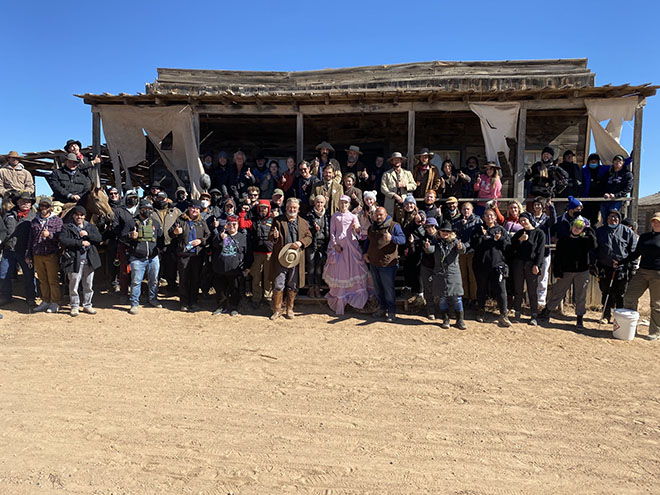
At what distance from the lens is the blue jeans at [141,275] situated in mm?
Result: 6914

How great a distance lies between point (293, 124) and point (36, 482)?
9.50m

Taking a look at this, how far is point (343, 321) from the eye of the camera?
6688mm

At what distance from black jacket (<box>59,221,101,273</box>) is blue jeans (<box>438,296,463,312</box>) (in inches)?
215


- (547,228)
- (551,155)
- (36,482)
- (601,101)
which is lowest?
(36,482)

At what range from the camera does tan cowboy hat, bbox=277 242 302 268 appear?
259 inches

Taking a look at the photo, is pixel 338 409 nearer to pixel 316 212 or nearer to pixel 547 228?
pixel 316 212

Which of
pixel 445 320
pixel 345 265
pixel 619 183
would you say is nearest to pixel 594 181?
pixel 619 183

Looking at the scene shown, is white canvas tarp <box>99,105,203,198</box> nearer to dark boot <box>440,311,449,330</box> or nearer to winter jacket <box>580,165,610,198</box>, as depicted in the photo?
dark boot <box>440,311,449,330</box>

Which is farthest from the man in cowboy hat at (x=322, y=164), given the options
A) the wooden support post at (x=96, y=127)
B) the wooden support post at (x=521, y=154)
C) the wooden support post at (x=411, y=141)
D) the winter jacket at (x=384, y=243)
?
the wooden support post at (x=96, y=127)

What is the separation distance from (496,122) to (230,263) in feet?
19.8

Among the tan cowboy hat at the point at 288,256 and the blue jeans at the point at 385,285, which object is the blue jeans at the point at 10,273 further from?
the blue jeans at the point at 385,285

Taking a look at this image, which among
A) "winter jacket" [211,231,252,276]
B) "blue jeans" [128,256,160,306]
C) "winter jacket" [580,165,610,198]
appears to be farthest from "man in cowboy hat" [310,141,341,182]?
"winter jacket" [580,165,610,198]

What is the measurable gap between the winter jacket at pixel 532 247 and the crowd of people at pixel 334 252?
0.6 inches

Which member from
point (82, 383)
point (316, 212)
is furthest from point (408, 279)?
point (82, 383)
